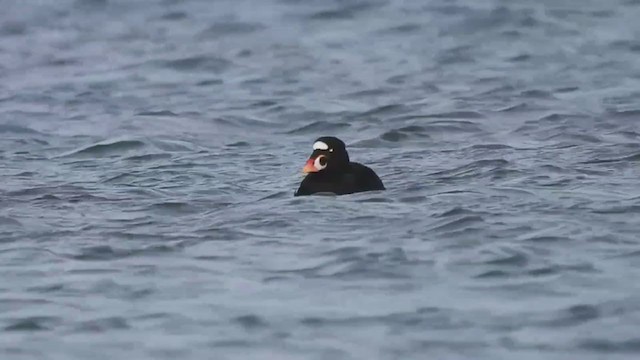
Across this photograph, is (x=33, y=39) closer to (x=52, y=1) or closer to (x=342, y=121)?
(x=52, y=1)

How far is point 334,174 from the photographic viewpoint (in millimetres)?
15836

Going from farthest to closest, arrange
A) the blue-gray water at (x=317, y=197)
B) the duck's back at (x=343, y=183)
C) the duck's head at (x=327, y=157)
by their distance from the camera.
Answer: the duck's head at (x=327, y=157) → the duck's back at (x=343, y=183) → the blue-gray water at (x=317, y=197)

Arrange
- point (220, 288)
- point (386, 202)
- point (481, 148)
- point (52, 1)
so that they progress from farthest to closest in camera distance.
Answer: point (52, 1), point (481, 148), point (386, 202), point (220, 288)

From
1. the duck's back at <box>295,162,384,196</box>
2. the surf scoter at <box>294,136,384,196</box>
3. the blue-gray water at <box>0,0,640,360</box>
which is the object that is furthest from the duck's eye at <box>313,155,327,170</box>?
the blue-gray water at <box>0,0,640,360</box>

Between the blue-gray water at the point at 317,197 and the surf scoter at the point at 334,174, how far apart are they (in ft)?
0.48

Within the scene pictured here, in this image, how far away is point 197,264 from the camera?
13.2m

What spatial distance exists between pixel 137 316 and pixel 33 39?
56.8ft

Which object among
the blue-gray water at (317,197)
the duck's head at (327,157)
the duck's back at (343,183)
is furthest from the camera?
the duck's head at (327,157)

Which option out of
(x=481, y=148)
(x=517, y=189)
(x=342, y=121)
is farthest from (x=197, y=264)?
(x=342, y=121)

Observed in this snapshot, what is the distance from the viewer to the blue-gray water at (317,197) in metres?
11.4

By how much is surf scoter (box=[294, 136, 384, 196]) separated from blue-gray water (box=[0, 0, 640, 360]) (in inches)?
5.7

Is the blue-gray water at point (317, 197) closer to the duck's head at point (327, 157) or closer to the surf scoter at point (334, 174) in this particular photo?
the surf scoter at point (334, 174)

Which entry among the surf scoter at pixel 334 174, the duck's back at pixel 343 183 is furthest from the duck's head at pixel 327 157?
the duck's back at pixel 343 183

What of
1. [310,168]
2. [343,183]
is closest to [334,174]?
[343,183]
